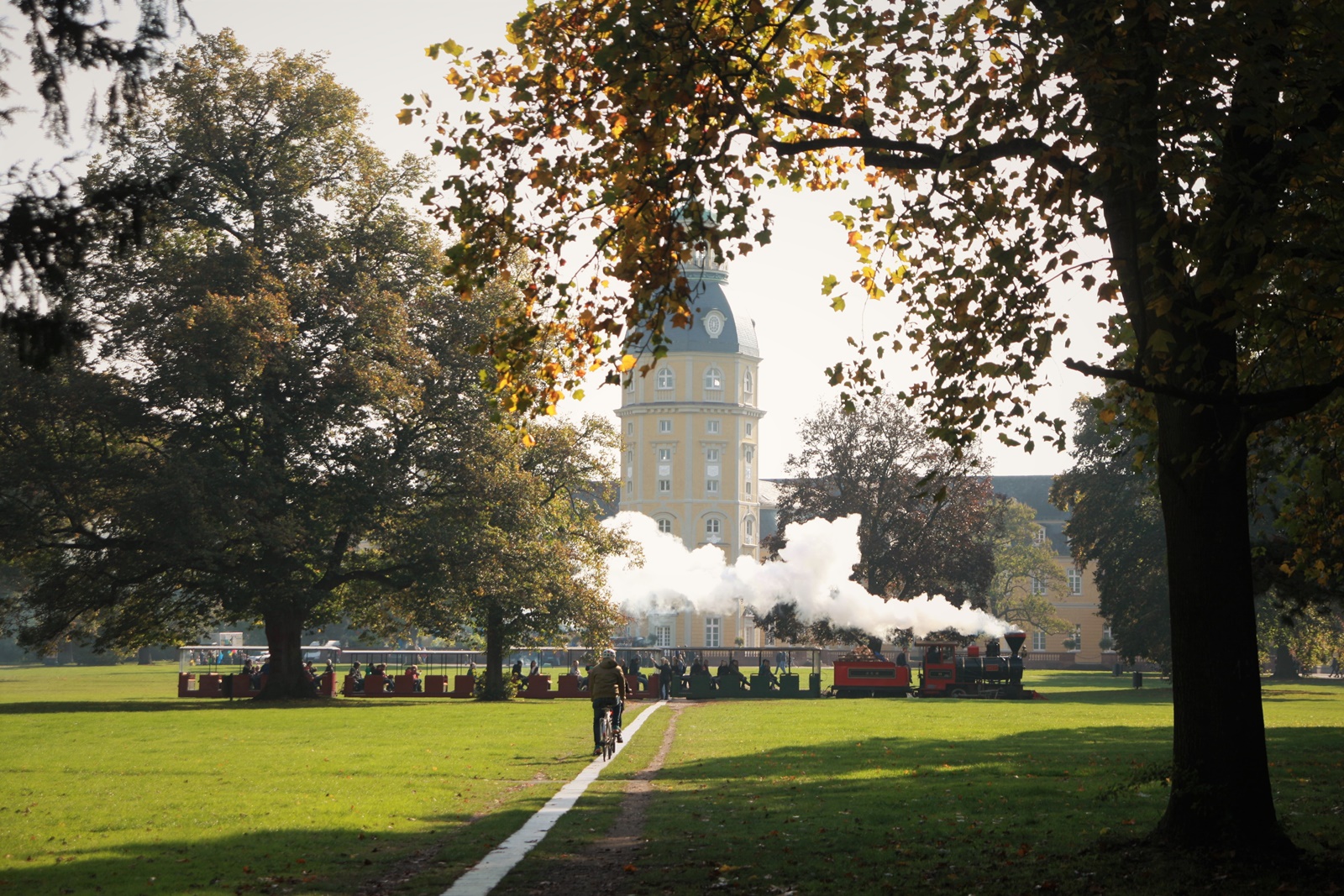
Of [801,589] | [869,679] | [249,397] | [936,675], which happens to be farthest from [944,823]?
[801,589]

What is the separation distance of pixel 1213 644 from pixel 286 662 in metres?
38.3

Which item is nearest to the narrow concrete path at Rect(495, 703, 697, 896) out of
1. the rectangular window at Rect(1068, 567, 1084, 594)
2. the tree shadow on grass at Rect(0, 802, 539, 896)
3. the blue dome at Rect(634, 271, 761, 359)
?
the tree shadow on grass at Rect(0, 802, 539, 896)

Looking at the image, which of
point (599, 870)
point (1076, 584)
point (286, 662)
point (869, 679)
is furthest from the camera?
point (1076, 584)

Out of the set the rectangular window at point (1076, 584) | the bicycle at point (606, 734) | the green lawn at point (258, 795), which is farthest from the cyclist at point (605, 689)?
the rectangular window at point (1076, 584)

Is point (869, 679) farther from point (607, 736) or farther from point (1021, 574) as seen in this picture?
point (1021, 574)

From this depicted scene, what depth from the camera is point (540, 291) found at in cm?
1452

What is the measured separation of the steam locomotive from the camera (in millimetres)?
55125

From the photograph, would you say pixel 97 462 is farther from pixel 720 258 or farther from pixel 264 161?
pixel 720 258

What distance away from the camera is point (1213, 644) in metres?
11.3

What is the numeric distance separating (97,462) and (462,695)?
17164mm

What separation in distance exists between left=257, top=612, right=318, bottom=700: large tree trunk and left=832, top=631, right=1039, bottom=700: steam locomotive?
20810 millimetres

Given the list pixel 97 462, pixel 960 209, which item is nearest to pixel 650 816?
pixel 960 209

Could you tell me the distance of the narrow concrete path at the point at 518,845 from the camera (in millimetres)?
10406

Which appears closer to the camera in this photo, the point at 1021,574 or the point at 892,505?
the point at 892,505
